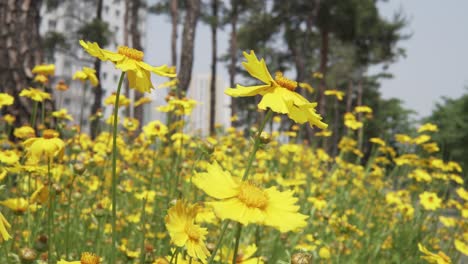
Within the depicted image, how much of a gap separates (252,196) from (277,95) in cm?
19

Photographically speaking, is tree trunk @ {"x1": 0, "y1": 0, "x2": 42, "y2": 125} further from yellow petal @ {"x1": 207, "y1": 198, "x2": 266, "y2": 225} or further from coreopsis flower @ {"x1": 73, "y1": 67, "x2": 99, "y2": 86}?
yellow petal @ {"x1": 207, "y1": 198, "x2": 266, "y2": 225}

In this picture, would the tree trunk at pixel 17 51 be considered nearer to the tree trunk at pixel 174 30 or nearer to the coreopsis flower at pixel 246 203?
the coreopsis flower at pixel 246 203

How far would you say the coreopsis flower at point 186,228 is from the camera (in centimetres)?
63

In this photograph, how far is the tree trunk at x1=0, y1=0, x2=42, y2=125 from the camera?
3.17 meters

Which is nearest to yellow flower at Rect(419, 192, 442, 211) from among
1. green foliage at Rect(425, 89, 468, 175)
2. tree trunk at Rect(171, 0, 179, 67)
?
tree trunk at Rect(171, 0, 179, 67)

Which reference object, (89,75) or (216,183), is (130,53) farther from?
(89,75)

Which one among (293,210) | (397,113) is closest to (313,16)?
(293,210)

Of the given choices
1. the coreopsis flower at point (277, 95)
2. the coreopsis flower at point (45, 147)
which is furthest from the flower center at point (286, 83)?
the coreopsis flower at point (45, 147)

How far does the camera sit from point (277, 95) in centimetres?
71

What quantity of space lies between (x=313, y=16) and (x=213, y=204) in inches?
428

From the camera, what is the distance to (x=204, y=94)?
113 m

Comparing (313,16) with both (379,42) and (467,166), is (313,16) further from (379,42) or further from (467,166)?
(467,166)

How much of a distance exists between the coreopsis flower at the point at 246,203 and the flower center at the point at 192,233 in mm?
87

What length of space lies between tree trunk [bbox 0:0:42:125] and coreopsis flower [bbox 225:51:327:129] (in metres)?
2.93
